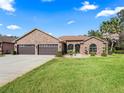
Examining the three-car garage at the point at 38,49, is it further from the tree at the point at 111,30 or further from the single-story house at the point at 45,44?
the tree at the point at 111,30

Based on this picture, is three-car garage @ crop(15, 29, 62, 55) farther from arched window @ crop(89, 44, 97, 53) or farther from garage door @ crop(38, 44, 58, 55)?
arched window @ crop(89, 44, 97, 53)

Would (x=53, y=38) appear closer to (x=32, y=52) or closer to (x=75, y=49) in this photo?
(x=32, y=52)

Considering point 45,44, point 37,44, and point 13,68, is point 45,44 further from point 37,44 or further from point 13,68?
point 13,68

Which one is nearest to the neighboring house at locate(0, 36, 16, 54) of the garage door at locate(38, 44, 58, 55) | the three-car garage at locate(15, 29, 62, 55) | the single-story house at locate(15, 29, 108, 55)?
the three-car garage at locate(15, 29, 62, 55)

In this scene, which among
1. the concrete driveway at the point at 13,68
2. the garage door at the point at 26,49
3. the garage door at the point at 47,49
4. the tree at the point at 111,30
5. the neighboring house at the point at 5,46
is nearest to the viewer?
the concrete driveway at the point at 13,68

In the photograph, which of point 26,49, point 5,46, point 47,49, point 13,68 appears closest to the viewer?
point 13,68

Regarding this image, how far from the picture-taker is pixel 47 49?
46.3m

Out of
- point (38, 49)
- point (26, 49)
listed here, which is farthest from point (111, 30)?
point (26, 49)

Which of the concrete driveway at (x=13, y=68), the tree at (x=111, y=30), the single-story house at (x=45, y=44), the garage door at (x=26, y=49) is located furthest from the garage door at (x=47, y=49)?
the concrete driveway at (x=13, y=68)

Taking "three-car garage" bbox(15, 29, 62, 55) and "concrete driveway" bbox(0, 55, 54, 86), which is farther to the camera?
"three-car garage" bbox(15, 29, 62, 55)

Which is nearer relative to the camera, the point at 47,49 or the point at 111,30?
the point at 47,49

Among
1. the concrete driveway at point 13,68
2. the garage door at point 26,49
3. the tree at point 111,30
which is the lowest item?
the concrete driveway at point 13,68

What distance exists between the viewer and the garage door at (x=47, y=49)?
45.9m

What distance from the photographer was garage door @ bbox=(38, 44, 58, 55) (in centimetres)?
4589
